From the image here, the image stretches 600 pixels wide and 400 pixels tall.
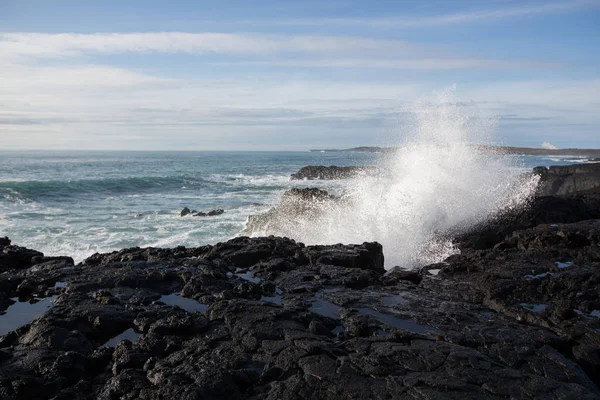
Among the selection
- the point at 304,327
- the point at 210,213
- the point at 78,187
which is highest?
the point at 304,327

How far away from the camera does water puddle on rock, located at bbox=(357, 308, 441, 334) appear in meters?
5.84

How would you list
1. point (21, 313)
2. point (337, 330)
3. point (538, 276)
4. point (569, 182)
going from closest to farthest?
point (337, 330)
point (21, 313)
point (538, 276)
point (569, 182)

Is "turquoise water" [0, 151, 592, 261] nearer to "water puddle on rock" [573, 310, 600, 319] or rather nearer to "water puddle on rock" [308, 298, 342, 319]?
"water puddle on rock" [308, 298, 342, 319]

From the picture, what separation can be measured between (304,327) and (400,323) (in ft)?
4.14

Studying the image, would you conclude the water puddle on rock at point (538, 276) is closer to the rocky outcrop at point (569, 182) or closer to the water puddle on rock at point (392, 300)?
the water puddle on rock at point (392, 300)

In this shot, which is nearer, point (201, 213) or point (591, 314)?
→ point (591, 314)

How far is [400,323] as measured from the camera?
19.9 ft

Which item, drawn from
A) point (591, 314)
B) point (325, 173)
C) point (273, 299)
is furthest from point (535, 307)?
point (325, 173)

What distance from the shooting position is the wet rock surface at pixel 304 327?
Result: 14.7 ft

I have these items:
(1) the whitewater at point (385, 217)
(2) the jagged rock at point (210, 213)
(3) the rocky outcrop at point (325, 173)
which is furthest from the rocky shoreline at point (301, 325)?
(3) the rocky outcrop at point (325, 173)

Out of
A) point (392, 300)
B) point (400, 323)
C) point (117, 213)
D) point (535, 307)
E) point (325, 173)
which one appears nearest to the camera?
point (400, 323)

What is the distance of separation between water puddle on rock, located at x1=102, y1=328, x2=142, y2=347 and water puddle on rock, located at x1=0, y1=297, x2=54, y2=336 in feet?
Answer: 4.22

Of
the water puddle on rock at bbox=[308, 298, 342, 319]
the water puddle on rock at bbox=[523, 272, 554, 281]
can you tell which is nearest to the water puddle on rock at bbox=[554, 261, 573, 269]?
the water puddle on rock at bbox=[523, 272, 554, 281]

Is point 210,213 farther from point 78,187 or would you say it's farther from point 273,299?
point 273,299
